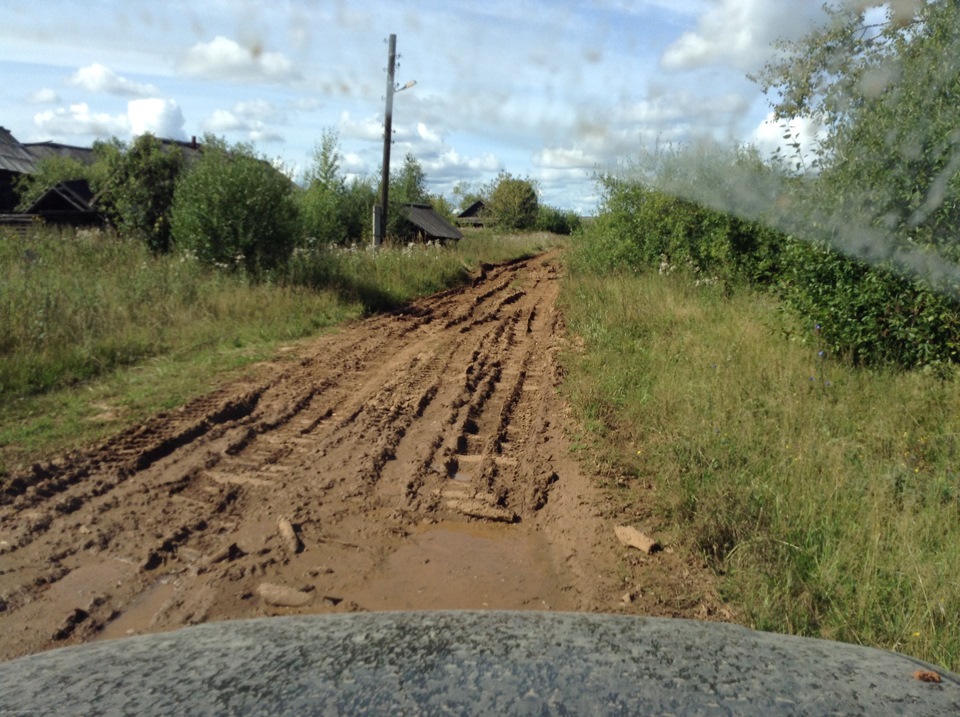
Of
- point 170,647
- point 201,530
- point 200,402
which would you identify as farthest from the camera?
point 200,402

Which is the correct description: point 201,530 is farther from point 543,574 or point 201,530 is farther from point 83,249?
point 83,249

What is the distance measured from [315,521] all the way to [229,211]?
1156 cm

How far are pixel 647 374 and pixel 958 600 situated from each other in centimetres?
539

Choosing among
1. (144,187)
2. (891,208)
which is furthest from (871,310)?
(144,187)

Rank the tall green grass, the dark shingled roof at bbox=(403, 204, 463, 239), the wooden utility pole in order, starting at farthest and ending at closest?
the dark shingled roof at bbox=(403, 204, 463, 239)
the wooden utility pole
the tall green grass

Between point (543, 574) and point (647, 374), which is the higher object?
point (647, 374)

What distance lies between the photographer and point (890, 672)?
2.13m

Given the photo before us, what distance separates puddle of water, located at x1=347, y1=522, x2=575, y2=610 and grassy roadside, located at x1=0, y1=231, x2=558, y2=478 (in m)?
3.33

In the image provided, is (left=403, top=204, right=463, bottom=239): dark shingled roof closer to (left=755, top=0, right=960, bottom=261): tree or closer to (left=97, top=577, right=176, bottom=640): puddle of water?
(left=755, top=0, right=960, bottom=261): tree

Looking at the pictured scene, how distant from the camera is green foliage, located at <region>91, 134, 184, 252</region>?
2094 centimetres

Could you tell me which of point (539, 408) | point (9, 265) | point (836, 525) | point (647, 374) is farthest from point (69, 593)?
point (9, 265)

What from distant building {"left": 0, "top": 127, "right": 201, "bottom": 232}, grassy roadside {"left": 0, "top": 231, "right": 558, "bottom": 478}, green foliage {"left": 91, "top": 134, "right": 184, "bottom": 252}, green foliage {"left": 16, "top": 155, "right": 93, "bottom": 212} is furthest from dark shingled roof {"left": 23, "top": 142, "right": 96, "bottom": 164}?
grassy roadside {"left": 0, "top": 231, "right": 558, "bottom": 478}

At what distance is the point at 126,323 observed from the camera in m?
11.1

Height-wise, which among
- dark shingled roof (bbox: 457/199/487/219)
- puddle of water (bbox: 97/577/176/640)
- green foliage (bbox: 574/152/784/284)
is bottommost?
puddle of water (bbox: 97/577/176/640)
